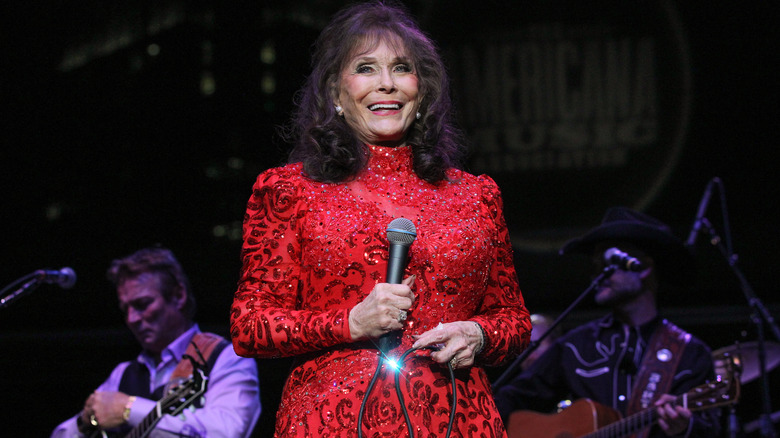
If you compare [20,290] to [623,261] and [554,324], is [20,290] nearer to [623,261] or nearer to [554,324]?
[554,324]

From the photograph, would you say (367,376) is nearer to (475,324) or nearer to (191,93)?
(475,324)

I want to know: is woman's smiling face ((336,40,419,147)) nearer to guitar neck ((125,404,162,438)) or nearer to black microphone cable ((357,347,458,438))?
black microphone cable ((357,347,458,438))

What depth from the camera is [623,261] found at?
2.95 meters

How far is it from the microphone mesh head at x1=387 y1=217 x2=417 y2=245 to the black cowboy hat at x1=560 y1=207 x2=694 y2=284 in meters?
2.82

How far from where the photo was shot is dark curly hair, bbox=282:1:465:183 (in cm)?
175

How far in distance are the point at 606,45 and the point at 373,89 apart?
3395 mm

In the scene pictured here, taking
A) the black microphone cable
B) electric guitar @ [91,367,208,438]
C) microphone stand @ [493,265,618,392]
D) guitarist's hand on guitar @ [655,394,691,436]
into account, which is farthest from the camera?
guitarist's hand on guitar @ [655,394,691,436]

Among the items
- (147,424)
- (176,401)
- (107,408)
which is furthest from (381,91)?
(107,408)

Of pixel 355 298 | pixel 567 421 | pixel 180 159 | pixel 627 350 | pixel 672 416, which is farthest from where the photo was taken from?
pixel 180 159

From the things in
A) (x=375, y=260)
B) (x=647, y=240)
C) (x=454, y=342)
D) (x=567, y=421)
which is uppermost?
(x=375, y=260)

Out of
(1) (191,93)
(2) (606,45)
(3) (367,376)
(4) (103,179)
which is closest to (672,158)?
(2) (606,45)

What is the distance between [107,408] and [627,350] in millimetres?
2474

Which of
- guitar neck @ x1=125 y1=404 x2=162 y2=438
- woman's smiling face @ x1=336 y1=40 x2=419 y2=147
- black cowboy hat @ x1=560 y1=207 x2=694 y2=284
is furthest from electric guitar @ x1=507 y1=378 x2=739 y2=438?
woman's smiling face @ x1=336 y1=40 x2=419 y2=147

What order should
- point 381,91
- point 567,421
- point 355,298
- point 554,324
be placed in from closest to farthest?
point 355,298, point 381,91, point 554,324, point 567,421
